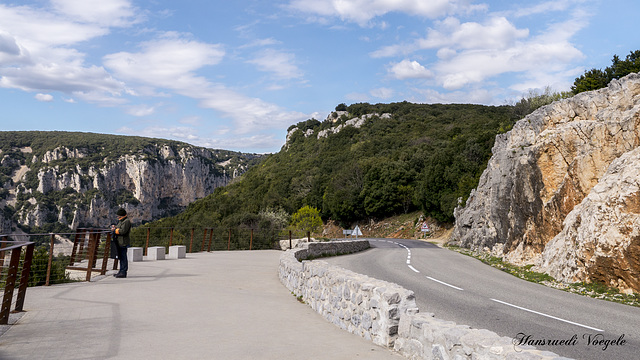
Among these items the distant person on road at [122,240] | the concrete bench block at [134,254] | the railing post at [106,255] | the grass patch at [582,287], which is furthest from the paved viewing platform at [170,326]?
the grass patch at [582,287]

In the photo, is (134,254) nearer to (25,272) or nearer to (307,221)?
(25,272)

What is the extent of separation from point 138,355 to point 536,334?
6079 mm

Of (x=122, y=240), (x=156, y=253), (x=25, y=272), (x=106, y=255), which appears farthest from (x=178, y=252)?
(x=25, y=272)

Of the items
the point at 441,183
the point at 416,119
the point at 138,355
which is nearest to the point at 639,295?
the point at 138,355

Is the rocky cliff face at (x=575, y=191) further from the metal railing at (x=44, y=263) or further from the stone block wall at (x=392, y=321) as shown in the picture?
the metal railing at (x=44, y=263)

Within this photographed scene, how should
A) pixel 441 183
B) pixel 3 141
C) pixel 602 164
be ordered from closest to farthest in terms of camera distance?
pixel 602 164, pixel 441 183, pixel 3 141

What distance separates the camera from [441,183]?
53.0 m

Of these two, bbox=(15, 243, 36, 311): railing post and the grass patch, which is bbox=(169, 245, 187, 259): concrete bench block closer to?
bbox=(15, 243, 36, 311): railing post

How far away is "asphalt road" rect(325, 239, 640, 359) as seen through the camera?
6566 mm

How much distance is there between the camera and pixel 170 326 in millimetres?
7160

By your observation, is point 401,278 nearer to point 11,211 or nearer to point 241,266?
point 241,266

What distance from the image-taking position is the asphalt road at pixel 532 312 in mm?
6566

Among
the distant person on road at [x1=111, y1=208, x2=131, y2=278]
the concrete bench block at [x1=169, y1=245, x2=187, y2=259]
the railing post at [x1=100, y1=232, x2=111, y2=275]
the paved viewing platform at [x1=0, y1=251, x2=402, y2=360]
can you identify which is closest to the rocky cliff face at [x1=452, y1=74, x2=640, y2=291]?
the paved viewing platform at [x1=0, y1=251, x2=402, y2=360]

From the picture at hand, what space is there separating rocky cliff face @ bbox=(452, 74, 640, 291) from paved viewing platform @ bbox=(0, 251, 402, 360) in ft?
29.2
